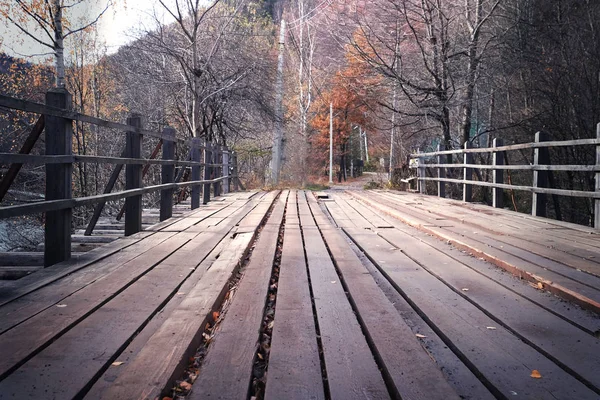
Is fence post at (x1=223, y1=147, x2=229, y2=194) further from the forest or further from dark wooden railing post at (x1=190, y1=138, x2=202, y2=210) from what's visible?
dark wooden railing post at (x1=190, y1=138, x2=202, y2=210)

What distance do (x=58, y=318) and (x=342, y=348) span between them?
123 cm

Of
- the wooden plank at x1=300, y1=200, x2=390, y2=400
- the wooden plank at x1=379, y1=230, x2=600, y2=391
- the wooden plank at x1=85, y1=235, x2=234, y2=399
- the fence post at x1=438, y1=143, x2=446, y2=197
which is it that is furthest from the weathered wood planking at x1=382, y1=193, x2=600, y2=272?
the fence post at x1=438, y1=143, x2=446, y2=197

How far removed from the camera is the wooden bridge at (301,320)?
1544 millimetres

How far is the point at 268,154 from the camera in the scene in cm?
2352

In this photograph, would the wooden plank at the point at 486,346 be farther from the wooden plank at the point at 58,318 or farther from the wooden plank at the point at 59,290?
the wooden plank at the point at 59,290

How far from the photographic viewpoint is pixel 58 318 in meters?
2.11

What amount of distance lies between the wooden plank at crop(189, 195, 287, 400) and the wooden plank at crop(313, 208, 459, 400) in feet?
1.52

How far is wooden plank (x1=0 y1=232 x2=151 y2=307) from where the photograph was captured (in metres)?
2.46

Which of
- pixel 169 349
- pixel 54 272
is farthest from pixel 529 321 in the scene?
pixel 54 272

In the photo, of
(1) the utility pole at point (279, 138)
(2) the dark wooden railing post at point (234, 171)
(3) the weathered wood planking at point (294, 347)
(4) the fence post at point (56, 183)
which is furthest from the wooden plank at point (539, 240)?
(1) the utility pole at point (279, 138)

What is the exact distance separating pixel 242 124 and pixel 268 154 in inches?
254

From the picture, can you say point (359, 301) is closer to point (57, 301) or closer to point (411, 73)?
point (57, 301)

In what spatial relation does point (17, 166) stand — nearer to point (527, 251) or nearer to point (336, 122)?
point (527, 251)

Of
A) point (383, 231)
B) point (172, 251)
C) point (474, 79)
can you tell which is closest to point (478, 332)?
point (172, 251)
